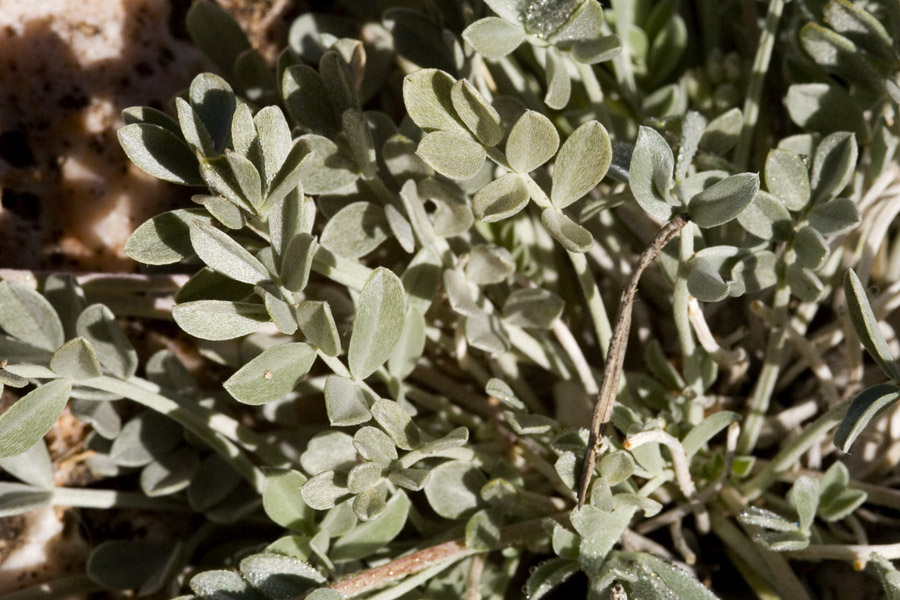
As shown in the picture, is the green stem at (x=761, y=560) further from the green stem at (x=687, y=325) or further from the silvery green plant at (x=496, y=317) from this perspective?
the green stem at (x=687, y=325)

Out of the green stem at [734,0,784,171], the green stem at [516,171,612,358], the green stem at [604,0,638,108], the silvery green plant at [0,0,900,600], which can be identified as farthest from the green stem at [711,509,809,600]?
the green stem at [604,0,638,108]

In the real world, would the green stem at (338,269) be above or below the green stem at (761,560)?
above

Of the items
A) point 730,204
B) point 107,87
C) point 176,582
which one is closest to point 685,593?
point 730,204

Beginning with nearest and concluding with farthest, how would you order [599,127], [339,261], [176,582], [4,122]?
[599,127] < [339,261] < [176,582] < [4,122]

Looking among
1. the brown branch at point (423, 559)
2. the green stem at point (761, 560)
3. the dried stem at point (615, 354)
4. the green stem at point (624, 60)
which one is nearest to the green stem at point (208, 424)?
the brown branch at point (423, 559)

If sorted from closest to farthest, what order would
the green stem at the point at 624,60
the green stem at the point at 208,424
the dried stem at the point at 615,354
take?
the dried stem at the point at 615,354
the green stem at the point at 208,424
the green stem at the point at 624,60

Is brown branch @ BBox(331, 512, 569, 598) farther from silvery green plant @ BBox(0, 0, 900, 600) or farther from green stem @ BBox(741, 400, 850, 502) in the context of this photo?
green stem @ BBox(741, 400, 850, 502)

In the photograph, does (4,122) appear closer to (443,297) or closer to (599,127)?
(443,297)
